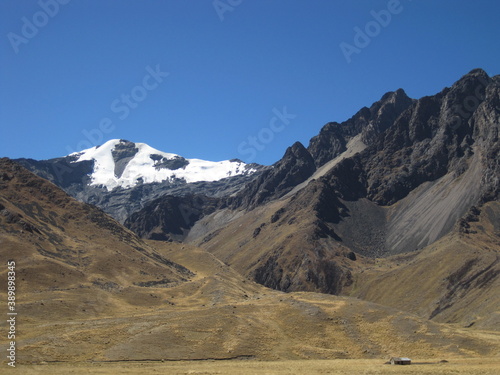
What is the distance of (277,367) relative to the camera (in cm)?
5666

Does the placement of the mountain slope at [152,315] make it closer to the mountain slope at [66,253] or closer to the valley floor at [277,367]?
the mountain slope at [66,253]

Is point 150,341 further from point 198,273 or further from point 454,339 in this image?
point 198,273

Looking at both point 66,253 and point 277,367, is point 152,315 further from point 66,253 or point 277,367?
point 66,253

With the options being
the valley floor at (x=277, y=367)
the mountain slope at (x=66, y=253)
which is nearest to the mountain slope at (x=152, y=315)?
the mountain slope at (x=66, y=253)

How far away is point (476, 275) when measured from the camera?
584 feet

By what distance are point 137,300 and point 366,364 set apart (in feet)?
229

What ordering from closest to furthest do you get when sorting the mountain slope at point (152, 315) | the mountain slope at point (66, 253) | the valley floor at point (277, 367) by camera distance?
the valley floor at point (277, 367)
the mountain slope at point (152, 315)
the mountain slope at point (66, 253)

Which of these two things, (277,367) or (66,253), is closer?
(277,367)

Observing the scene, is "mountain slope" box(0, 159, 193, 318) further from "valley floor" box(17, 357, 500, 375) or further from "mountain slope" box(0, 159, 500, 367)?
"valley floor" box(17, 357, 500, 375)

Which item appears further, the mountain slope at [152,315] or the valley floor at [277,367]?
the mountain slope at [152,315]

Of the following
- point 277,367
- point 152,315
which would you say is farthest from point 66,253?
point 277,367

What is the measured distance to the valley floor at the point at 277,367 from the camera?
51531mm

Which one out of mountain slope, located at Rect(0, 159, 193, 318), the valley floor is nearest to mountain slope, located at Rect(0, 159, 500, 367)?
mountain slope, located at Rect(0, 159, 193, 318)

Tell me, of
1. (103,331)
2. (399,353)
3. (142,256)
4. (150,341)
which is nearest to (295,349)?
(399,353)
